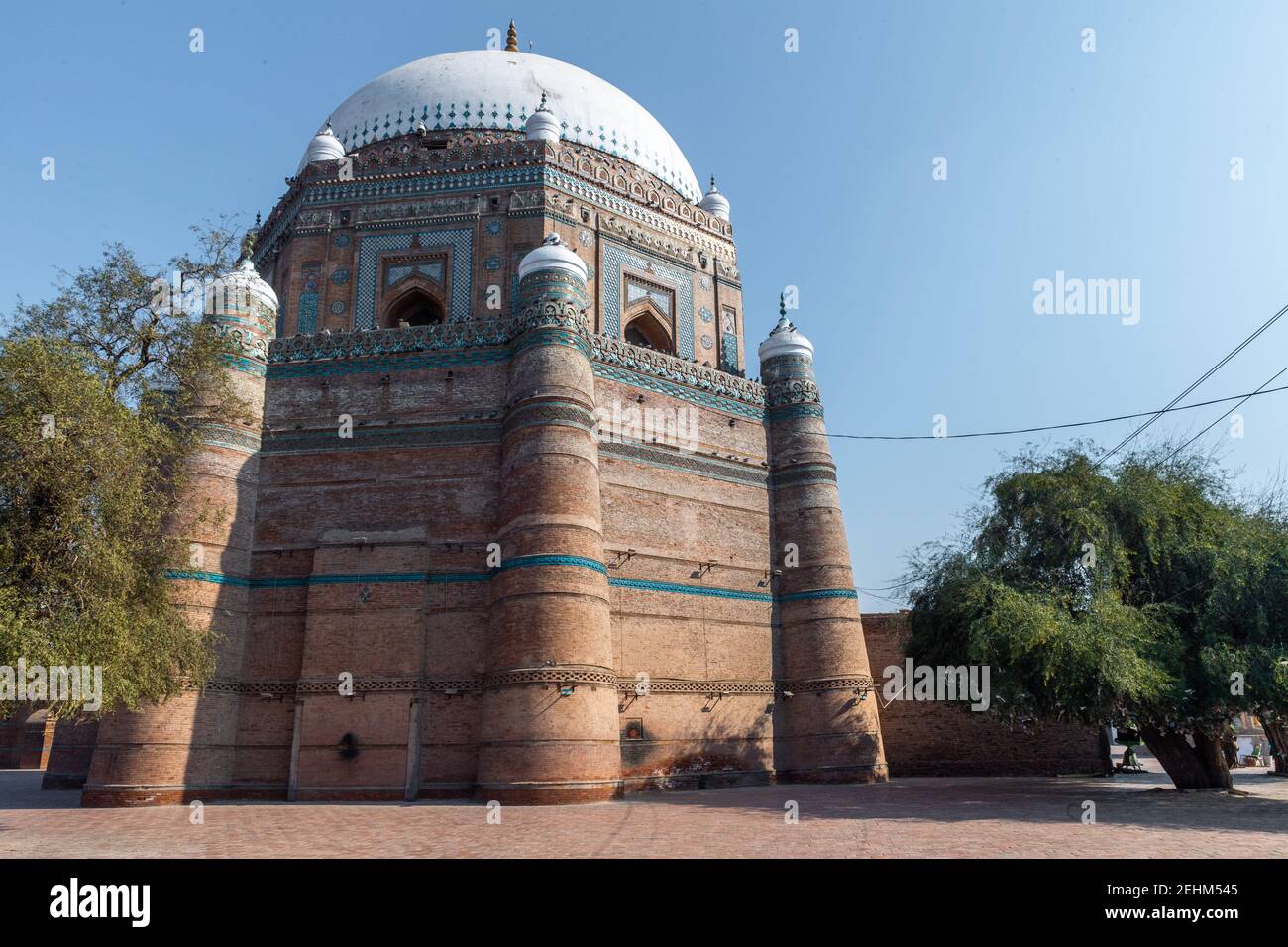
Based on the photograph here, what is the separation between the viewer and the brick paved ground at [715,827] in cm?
885

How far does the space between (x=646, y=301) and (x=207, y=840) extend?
14932 millimetres

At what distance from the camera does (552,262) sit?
17.9 metres

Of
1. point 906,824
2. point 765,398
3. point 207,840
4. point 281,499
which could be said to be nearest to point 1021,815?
point 906,824

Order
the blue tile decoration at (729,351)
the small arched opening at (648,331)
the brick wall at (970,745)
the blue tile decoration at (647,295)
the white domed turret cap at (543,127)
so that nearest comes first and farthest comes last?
the brick wall at (970,745) < the white domed turret cap at (543,127) < the blue tile decoration at (647,295) < the small arched opening at (648,331) < the blue tile decoration at (729,351)

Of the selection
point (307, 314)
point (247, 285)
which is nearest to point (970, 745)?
point (307, 314)

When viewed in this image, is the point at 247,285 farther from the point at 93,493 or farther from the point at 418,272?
the point at 93,493

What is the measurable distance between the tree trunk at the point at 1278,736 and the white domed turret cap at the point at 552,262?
43.1 ft

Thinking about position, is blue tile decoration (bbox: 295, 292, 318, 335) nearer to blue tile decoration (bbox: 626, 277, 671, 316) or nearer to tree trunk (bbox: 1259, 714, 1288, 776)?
blue tile decoration (bbox: 626, 277, 671, 316)

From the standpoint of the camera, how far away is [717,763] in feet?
57.6

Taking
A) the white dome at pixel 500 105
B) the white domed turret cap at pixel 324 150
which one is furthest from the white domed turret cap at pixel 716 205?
the white domed turret cap at pixel 324 150

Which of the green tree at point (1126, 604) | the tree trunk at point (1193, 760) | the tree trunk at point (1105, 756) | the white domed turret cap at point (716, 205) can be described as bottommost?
the tree trunk at point (1105, 756)

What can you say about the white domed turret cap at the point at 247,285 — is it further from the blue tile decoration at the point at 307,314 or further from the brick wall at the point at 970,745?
the brick wall at the point at 970,745

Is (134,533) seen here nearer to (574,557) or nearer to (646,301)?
(574,557)

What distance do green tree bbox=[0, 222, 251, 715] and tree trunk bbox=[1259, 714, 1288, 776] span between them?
14.7 metres
